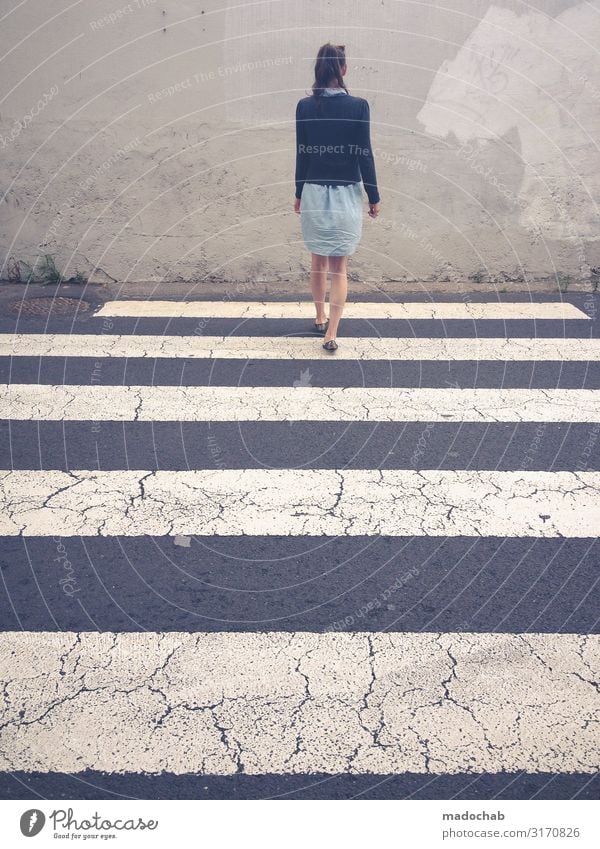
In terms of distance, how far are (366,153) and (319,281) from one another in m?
0.92

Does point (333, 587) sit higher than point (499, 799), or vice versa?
point (333, 587)

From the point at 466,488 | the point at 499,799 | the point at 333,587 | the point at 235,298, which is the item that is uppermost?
the point at 235,298

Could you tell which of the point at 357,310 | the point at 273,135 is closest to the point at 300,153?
the point at 357,310

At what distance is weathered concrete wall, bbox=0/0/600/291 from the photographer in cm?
712

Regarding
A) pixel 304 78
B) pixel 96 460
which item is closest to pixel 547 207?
pixel 304 78

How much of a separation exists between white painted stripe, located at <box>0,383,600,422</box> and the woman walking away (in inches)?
33.2

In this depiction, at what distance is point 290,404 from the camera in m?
4.75

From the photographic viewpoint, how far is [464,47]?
284 inches

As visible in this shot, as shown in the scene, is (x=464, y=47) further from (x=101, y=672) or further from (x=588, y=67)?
(x=101, y=672)

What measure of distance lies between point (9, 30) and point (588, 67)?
4.88 metres

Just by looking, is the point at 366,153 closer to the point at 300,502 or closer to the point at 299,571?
the point at 300,502

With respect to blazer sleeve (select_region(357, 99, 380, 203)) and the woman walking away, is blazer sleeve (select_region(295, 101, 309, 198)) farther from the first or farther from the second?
blazer sleeve (select_region(357, 99, 380, 203))

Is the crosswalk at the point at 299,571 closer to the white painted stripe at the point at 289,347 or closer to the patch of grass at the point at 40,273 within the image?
the white painted stripe at the point at 289,347

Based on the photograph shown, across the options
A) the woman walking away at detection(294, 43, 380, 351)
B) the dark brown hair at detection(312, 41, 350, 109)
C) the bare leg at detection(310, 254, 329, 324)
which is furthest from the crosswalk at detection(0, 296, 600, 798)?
the dark brown hair at detection(312, 41, 350, 109)
